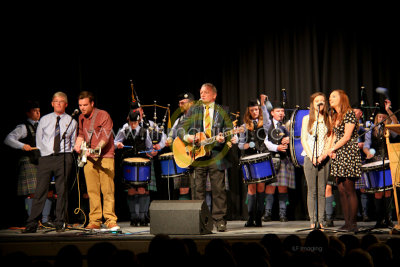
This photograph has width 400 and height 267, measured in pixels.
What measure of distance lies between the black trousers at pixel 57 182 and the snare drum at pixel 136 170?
1.13 m

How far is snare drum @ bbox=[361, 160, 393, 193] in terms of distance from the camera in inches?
274

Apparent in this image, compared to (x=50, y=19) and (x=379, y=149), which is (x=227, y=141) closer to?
(x=379, y=149)

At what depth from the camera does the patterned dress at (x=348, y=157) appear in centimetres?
597

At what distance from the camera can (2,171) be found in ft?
28.5

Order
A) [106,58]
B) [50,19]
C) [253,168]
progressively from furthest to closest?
[106,58] < [50,19] < [253,168]

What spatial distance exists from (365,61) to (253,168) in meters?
3.22

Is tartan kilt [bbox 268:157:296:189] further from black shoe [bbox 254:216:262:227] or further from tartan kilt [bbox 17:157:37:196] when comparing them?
tartan kilt [bbox 17:157:37:196]

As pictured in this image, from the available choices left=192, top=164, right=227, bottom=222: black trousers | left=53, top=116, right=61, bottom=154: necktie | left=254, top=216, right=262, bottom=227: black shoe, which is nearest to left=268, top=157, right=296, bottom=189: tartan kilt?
left=254, top=216, right=262, bottom=227: black shoe

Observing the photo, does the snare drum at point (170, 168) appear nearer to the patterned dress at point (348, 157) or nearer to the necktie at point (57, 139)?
the necktie at point (57, 139)

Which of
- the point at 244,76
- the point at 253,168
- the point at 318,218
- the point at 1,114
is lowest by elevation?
the point at 318,218

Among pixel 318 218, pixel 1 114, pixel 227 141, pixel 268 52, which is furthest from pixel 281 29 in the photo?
pixel 1 114

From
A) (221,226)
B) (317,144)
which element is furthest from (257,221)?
(317,144)

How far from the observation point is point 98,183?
22.0 ft

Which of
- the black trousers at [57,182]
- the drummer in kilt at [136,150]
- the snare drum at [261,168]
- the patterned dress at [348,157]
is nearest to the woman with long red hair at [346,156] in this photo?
the patterned dress at [348,157]
